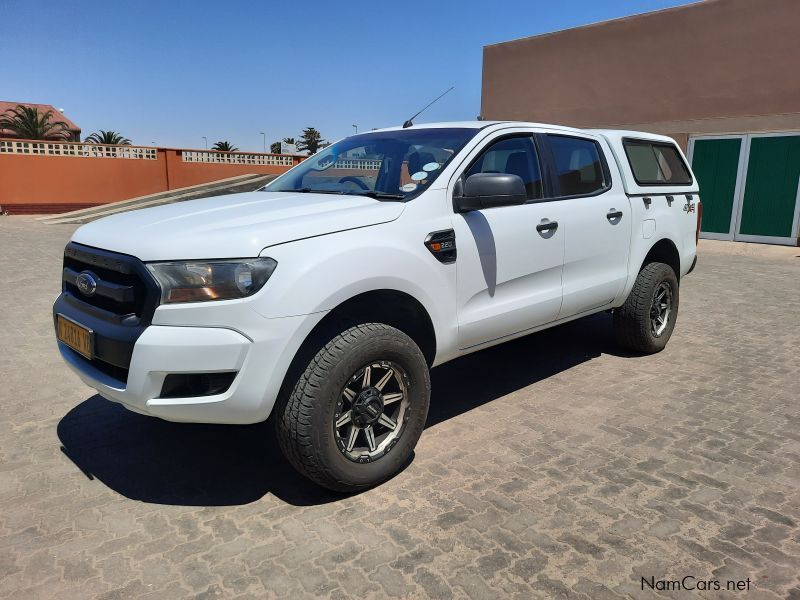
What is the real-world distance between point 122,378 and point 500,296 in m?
2.08

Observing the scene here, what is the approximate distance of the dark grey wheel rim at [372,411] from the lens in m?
2.89

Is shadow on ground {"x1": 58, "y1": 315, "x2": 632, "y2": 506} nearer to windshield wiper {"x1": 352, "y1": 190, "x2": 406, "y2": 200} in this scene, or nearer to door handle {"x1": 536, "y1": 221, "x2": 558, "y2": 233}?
door handle {"x1": 536, "y1": 221, "x2": 558, "y2": 233}

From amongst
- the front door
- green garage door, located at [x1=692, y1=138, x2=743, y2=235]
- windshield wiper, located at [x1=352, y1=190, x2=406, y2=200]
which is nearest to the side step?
green garage door, located at [x1=692, y1=138, x2=743, y2=235]

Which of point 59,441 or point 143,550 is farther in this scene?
point 59,441

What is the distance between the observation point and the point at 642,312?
4.93 meters

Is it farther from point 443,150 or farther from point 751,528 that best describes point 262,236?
point 751,528

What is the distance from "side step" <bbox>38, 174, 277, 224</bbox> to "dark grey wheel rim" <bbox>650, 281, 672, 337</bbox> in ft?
52.7

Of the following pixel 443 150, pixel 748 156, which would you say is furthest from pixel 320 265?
pixel 748 156

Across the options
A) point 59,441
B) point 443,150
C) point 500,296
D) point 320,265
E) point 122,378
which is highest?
point 443,150

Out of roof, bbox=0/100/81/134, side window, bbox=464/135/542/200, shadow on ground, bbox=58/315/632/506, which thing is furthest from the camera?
roof, bbox=0/100/81/134

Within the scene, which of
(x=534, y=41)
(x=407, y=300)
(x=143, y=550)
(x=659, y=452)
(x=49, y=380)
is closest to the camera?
(x=143, y=550)

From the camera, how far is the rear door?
161 inches

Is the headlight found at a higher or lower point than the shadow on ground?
higher

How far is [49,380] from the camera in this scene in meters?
4.60
